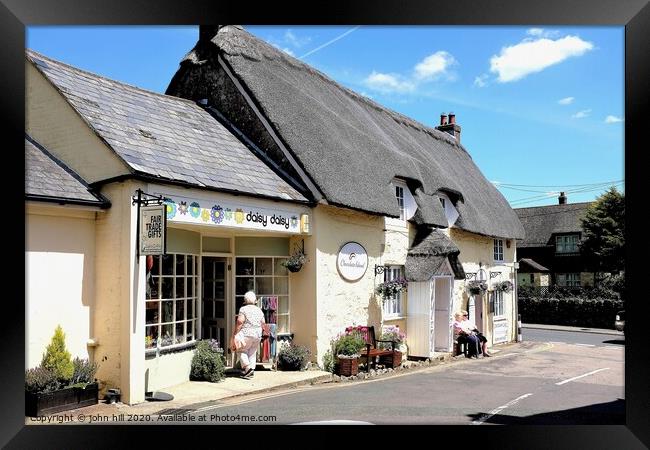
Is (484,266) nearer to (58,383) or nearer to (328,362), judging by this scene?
(328,362)

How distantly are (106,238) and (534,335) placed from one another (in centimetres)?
1922

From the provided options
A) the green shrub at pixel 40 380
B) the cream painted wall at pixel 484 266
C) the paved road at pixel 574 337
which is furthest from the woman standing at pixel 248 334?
the paved road at pixel 574 337

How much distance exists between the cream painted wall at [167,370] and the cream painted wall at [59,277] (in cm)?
99

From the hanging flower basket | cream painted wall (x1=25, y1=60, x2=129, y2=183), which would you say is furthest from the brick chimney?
cream painted wall (x1=25, y1=60, x2=129, y2=183)

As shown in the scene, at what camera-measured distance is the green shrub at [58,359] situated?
8258 millimetres

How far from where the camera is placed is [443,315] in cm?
1667

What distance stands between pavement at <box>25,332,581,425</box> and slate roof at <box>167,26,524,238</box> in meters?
3.56

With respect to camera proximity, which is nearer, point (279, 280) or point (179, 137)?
point (179, 137)

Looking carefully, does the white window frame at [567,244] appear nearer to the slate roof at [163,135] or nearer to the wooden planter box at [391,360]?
the wooden planter box at [391,360]

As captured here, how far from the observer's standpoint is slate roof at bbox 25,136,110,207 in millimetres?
8430
